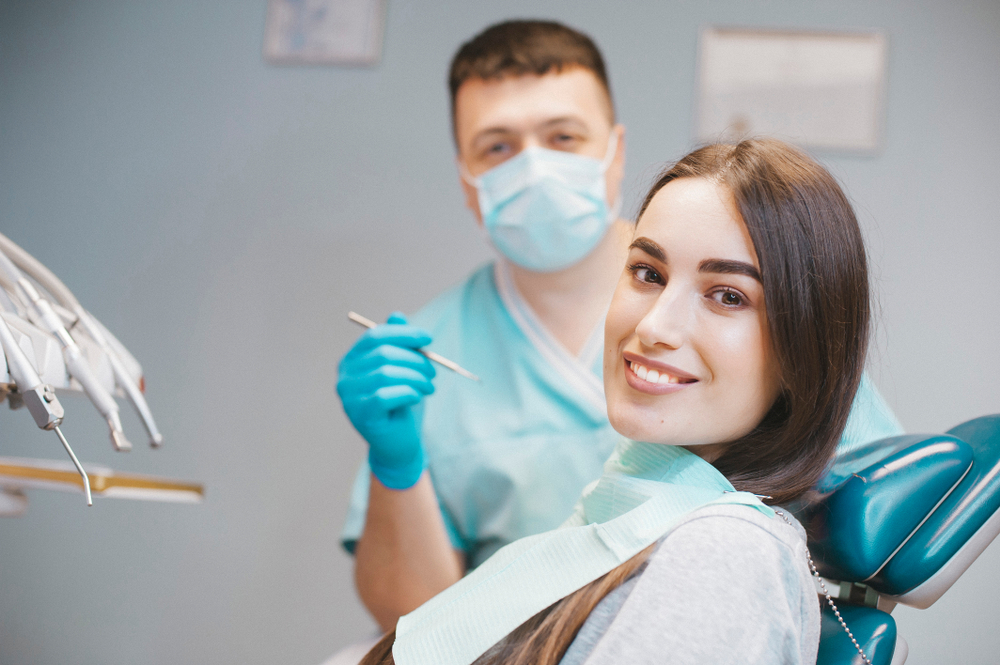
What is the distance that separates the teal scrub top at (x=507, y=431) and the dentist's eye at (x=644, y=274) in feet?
1.81

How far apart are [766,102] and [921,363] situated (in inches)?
27.6

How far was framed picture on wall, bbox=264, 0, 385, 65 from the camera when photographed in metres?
1.78

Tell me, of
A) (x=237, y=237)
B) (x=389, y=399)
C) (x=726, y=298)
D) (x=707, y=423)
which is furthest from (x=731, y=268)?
(x=237, y=237)

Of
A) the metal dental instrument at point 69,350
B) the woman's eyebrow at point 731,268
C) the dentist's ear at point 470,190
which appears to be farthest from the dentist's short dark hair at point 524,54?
the metal dental instrument at point 69,350

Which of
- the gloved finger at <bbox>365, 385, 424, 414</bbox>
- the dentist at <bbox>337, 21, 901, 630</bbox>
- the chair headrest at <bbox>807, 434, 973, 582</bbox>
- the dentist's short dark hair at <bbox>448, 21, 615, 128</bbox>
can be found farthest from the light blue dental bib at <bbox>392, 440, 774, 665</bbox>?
the dentist's short dark hair at <bbox>448, 21, 615, 128</bbox>

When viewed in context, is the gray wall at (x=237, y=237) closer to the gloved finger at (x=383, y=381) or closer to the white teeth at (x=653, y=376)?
the gloved finger at (x=383, y=381)

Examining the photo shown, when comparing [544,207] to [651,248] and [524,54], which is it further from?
[651,248]

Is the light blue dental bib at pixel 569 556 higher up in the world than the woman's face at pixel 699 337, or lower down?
lower down

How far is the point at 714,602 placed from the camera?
0.62 m

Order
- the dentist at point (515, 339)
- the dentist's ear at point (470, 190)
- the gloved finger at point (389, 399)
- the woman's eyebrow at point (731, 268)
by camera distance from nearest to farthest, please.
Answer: the woman's eyebrow at point (731, 268) → the gloved finger at point (389, 399) → the dentist at point (515, 339) → the dentist's ear at point (470, 190)

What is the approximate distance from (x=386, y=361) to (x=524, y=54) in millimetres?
706

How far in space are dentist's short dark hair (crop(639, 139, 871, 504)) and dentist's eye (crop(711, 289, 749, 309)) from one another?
3 centimetres

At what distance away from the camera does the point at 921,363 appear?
163cm

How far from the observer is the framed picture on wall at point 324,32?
178 centimetres
